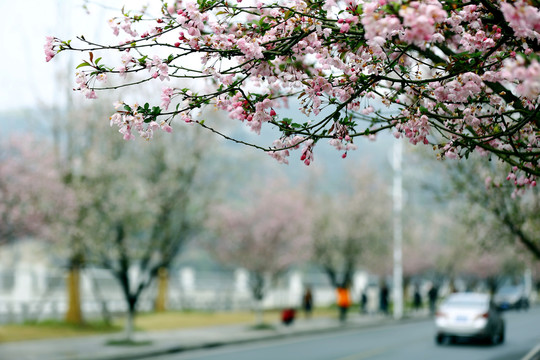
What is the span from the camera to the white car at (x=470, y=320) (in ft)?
73.5

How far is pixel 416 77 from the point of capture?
656cm

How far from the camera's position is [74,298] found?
2884cm

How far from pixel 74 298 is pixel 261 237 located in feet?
26.9

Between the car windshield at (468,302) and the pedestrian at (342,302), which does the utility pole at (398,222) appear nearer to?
the pedestrian at (342,302)

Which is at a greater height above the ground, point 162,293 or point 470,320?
point 162,293

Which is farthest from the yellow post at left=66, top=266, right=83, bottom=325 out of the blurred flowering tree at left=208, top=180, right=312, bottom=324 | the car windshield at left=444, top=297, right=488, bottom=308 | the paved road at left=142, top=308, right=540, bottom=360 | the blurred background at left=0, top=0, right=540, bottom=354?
the car windshield at left=444, top=297, right=488, bottom=308

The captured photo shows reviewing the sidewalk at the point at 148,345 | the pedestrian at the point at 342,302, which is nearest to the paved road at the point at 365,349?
the sidewalk at the point at 148,345

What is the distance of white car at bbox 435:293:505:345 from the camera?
2241 centimetres

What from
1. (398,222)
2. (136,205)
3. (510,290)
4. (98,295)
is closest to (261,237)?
(98,295)

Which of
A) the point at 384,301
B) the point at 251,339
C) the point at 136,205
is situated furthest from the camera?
the point at 384,301

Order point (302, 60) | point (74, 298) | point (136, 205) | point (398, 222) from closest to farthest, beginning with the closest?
point (302, 60), point (136, 205), point (74, 298), point (398, 222)

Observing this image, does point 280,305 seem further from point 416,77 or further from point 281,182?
point 416,77

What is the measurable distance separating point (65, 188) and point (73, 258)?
522 cm

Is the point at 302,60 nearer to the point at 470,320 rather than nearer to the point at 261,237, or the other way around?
the point at 470,320
